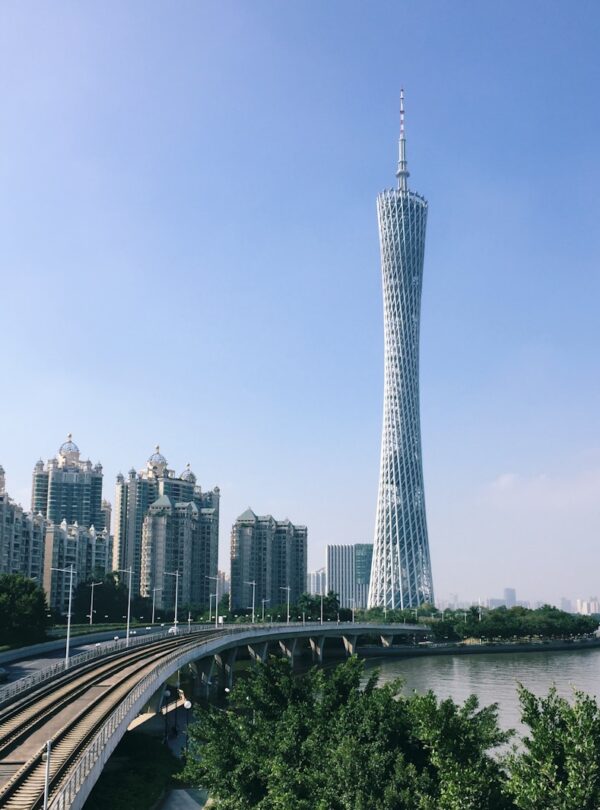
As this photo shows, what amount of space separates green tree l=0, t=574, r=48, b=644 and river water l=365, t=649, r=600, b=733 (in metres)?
31.9

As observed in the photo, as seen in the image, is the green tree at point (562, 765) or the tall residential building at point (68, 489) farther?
the tall residential building at point (68, 489)

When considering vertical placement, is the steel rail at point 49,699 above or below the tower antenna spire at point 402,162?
below

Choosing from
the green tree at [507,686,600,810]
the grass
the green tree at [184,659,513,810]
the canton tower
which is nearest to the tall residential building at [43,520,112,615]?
the canton tower

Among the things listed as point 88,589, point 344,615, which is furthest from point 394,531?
point 88,589

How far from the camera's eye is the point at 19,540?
414ft

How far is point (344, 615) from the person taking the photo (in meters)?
150

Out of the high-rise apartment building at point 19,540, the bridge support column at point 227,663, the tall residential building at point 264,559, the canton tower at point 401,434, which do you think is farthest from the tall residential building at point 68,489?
the bridge support column at point 227,663

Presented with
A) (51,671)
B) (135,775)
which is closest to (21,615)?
(51,671)

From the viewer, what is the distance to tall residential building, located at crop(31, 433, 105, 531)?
622 feet

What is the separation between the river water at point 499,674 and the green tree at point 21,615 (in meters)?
31.9

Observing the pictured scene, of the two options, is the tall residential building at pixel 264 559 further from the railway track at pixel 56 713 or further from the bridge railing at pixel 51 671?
the railway track at pixel 56 713

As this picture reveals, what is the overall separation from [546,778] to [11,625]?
200 feet

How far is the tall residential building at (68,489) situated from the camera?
18950cm

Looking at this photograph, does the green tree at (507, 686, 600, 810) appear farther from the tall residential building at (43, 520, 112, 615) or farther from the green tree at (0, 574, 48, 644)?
the tall residential building at (43, 520, 112, 615)
